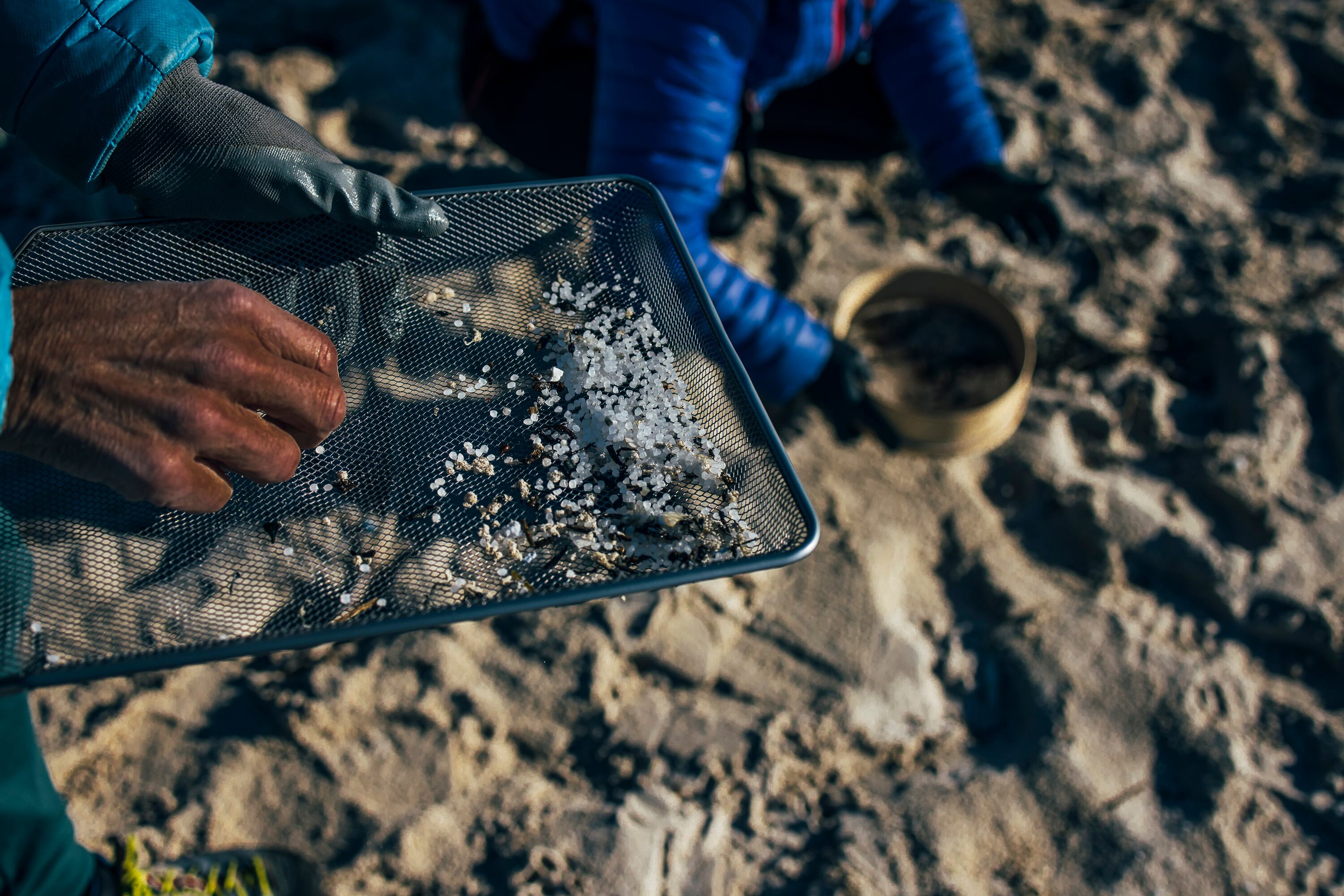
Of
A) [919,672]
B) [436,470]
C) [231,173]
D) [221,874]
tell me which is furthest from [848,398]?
[221,874]

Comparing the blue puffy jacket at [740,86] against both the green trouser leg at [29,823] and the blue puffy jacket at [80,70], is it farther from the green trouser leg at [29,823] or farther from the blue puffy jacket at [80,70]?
the green trouser leg at [29,823]

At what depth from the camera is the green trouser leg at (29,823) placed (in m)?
1.34

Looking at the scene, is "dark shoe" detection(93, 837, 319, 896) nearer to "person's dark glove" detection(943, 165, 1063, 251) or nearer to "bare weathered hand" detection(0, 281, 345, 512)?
"bare weathered hand" detection(0, 281, 345, 512)

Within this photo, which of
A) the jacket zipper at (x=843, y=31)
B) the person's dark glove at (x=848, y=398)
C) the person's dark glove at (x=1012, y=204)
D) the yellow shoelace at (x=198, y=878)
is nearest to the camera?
the yellow shoelace at (x=198, y=878)

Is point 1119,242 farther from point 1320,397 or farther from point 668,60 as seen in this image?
point 668,60

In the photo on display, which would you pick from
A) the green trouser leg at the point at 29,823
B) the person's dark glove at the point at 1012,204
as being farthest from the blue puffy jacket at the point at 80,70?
the person's dark glove at the point at 1012,204

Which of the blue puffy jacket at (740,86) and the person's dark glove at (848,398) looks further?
the person's dark glove at (848,398)

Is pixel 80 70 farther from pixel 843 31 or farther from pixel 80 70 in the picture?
pixel 843 31

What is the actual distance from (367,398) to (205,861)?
97 cm

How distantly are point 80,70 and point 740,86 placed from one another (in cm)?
124

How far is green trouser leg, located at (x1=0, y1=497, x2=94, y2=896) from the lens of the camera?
134 cm

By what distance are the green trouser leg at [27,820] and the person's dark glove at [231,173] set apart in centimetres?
81

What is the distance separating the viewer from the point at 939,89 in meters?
2.33

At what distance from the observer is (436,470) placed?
126cm
